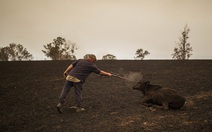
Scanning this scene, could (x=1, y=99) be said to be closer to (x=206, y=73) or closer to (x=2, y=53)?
(x=206, y=73)

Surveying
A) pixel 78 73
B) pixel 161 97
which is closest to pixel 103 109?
pixel 78 73

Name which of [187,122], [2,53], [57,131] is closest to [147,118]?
[187,122]

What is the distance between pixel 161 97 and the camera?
8.64 metres

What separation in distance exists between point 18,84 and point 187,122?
12998 millimetres

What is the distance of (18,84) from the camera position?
16062mm

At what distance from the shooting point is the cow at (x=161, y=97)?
8.37 meters

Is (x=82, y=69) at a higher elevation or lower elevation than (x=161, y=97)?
higher

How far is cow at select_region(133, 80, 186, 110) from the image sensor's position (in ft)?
27.5

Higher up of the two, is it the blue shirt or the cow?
the blue shirt

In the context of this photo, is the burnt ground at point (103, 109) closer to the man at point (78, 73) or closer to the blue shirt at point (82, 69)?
the man at point (78, 73)

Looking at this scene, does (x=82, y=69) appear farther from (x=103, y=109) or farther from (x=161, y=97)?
(x=161, y=97)

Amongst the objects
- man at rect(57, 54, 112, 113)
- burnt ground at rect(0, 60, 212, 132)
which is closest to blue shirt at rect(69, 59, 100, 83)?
man at rect(57, 54, 112, 113)

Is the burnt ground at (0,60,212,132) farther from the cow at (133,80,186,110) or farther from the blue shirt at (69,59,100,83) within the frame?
the blue shirt at (69,59,100,83)

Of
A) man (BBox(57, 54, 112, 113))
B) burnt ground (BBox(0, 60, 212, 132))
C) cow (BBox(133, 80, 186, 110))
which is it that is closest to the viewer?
burnt ground (BBox(0, 60, 212, 132))
